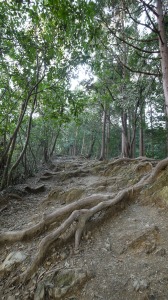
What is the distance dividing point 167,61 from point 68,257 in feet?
15.2

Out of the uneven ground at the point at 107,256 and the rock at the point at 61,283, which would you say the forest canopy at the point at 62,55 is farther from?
the rock at the point at 61,283

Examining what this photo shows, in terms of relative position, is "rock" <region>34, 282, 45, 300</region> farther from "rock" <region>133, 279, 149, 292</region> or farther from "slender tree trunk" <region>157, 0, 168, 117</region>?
"slender tree trunk" <region>157, 0, 168, 117</region>

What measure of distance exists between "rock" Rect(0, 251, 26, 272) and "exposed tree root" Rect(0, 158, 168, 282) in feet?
1.20

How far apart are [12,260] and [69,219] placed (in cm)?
118

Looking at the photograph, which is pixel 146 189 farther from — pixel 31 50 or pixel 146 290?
pixel 31 50

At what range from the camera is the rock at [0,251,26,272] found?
10.2ft

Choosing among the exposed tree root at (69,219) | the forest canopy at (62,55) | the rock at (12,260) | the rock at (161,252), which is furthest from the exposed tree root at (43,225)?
the forest canopy at (62,55)

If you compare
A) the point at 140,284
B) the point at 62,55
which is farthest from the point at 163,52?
the point at 140,284

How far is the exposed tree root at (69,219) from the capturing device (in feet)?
10.0

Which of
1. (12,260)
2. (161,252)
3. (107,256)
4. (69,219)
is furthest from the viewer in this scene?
(69,219)

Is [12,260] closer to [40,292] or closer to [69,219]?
[40,292]

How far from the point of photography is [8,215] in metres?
5.21

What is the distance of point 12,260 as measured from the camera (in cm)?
322

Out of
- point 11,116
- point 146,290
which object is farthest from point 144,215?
point 11,116
